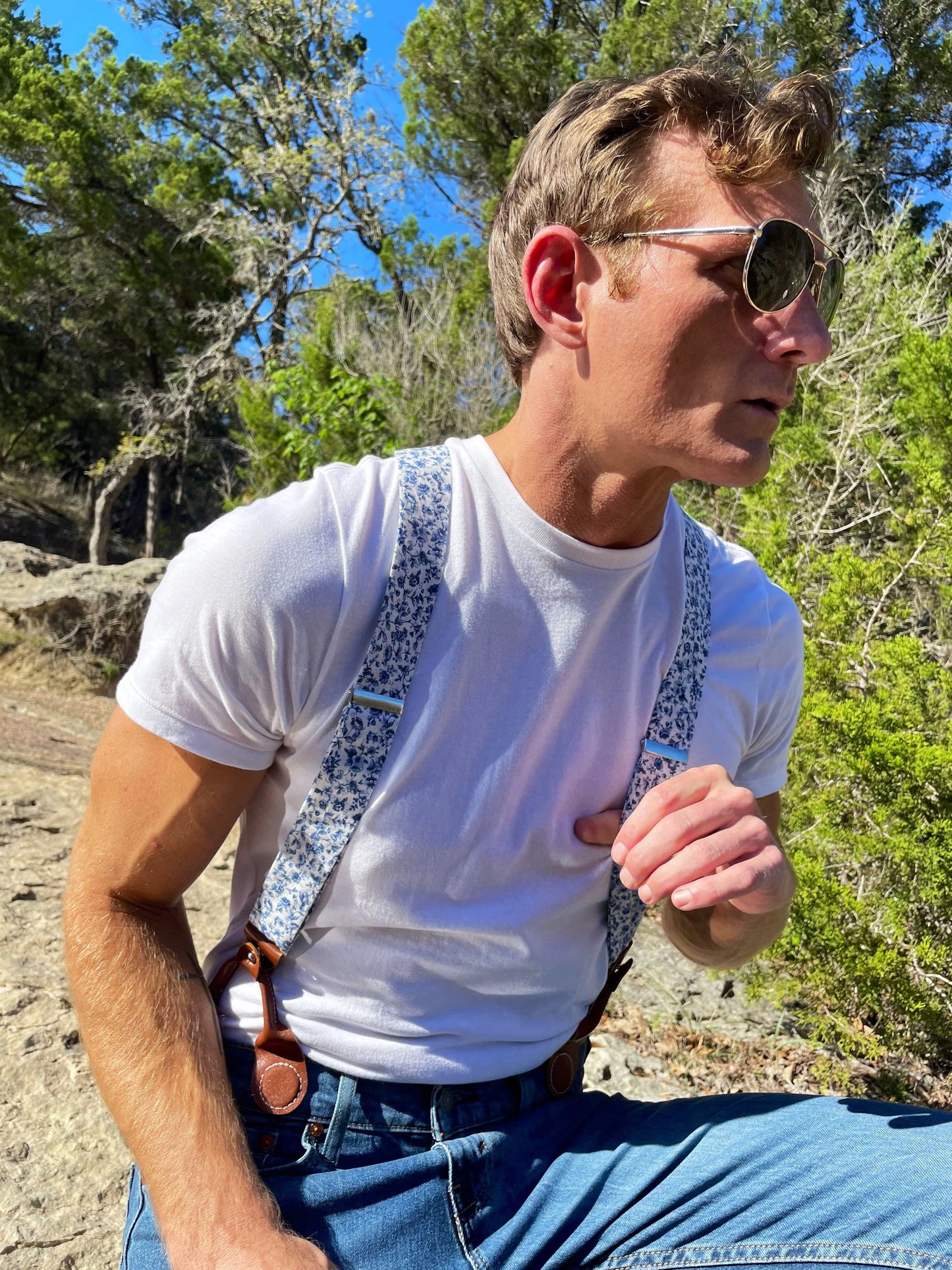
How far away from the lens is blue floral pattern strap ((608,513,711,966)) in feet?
4.33

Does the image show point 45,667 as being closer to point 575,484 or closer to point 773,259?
point 575,484

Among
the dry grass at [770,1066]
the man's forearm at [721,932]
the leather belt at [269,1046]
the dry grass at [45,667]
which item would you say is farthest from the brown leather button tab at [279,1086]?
the dry grass at [45,667]

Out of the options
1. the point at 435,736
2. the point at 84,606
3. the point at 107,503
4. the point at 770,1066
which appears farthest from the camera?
the point at 107,503

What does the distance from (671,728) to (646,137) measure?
0.78 metres

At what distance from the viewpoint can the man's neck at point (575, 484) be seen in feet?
4.39

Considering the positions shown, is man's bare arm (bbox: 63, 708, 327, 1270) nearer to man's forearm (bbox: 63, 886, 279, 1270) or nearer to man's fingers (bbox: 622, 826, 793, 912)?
man's forearm (bbox: 63, 886, 279, 1270)

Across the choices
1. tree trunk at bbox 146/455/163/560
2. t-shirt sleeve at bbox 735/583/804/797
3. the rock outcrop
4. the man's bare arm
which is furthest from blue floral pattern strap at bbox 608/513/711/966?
tree trunk at bbox 146/455/163/560

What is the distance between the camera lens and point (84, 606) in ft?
25.2

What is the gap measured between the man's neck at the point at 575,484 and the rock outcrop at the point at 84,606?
253 inches

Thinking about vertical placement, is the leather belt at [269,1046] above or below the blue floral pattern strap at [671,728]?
below

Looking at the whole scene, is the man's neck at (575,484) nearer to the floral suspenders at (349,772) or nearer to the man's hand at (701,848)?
the floral suspenders at (349,772)

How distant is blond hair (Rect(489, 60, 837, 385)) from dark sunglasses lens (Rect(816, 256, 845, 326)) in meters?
0.13

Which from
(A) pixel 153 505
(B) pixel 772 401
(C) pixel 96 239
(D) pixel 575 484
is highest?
(C) pixel 96 239

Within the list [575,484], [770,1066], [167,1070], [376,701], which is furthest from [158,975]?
[770,1066]
